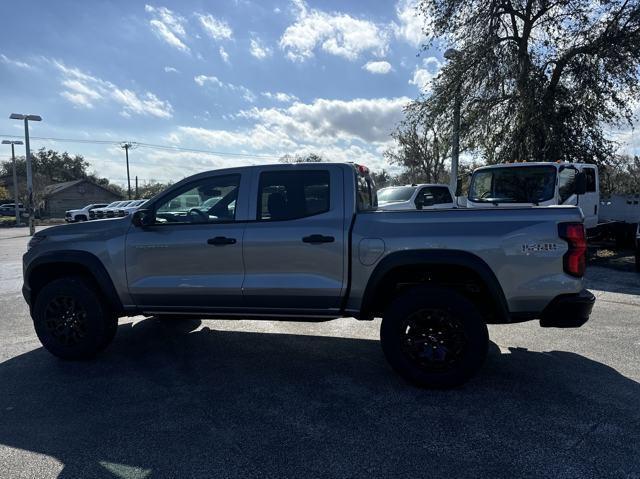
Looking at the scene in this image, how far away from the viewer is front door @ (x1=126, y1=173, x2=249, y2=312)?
13.2 ft

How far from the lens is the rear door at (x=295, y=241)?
3.81 m

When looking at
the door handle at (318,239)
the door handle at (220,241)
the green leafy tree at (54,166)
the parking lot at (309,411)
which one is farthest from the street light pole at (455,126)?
the green leafy tree at (54,166)

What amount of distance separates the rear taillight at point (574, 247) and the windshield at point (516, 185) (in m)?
6.51

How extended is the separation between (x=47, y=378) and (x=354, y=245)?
3034mm

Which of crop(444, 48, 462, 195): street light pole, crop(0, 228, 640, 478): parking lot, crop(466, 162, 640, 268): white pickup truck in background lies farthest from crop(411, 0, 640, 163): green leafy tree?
crop(0, 228, 640, 478): parking lot

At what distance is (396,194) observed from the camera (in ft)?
42.4

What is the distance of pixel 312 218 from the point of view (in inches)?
154

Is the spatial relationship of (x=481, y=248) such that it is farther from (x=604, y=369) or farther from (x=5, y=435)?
(x=5, y=435)

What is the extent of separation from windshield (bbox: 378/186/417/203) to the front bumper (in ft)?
29.8

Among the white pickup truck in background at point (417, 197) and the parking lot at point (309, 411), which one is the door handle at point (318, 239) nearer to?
the parking lot at point (309, 411)

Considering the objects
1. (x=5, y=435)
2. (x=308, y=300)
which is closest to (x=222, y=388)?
(x=308, y=300)

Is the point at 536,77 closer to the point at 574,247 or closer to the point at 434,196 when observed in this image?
the point at 434,196

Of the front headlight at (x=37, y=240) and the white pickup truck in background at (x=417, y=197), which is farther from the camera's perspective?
the white pickup truck in background at (x=417, y=197)

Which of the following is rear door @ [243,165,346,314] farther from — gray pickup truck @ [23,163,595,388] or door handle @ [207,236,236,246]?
door handle @ [207,236,236,246]
